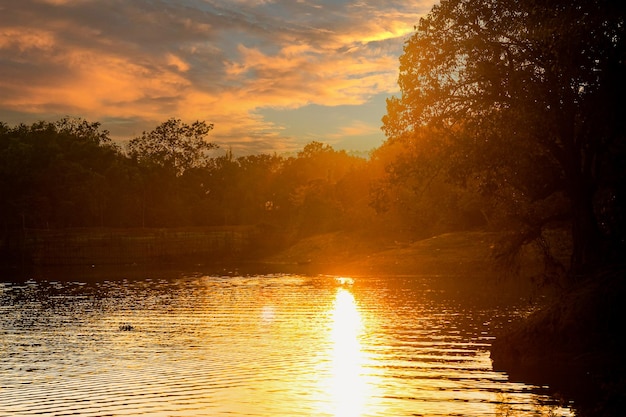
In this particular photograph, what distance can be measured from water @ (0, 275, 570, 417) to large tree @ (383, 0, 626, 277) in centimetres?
785

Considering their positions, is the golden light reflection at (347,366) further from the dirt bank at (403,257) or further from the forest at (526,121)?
the dirt bank at (403,257)

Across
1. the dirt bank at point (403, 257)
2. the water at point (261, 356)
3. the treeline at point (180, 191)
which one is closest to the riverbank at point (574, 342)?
the water at point (261, 356)

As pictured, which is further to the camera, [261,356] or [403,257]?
[403,257]

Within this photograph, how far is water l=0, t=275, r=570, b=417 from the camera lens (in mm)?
21531

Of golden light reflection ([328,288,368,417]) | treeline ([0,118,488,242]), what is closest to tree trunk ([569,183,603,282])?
golden light reflection ([328,288,368,417])

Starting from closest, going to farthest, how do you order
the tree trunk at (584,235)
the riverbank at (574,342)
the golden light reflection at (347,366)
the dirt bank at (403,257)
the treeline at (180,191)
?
1. the golden light reflection at (347,366)
2. the riverbank at (574,342)
3. the tree trunk at (584,235)
4. the dirt bank at (403,257)
5. the treeline at (180,191)

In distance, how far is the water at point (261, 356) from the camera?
848 inches

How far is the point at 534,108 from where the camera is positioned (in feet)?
98.9

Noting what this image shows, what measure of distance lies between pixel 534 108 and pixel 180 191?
392ft

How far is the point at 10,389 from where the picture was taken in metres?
24.4

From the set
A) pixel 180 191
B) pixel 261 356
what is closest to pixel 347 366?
pixel 261 356

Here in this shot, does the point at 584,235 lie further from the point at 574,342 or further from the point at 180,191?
the point at 180,191

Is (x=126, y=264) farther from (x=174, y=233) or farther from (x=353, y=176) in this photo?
(x=353, y=176)

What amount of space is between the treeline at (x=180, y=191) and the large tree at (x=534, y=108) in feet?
168
